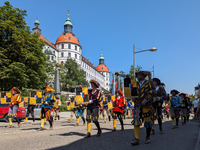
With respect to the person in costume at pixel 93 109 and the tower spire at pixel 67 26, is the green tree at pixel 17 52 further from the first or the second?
the tower spire at pixel 67 26

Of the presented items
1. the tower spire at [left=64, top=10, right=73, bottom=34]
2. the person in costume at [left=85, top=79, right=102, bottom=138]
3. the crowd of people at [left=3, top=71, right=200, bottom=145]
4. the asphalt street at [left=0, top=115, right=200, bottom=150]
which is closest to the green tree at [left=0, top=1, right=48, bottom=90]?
the crowd of people at [left=3, top=71, right=200, bottom=145]

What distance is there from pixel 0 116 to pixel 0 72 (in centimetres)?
983

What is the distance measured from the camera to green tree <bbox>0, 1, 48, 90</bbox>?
2484 cm

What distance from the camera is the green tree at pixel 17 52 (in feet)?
81.5

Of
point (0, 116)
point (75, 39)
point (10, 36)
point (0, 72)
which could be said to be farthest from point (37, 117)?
point (75, 39)

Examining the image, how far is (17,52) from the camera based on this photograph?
26.1 metres

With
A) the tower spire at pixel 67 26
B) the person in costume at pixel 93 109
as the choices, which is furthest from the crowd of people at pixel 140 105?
the tower spire at pixel 67 26

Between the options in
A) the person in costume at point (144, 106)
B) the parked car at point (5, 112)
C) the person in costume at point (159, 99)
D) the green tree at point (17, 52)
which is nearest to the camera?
the person in costume at point (144, 106)

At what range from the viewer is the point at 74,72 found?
77062mm

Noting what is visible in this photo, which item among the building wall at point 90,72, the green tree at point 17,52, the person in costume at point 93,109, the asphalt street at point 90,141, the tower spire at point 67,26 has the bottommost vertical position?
the asphalt street at point 90,141

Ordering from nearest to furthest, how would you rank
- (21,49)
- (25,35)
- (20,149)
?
(20,149) < (21,49) < (25,35)

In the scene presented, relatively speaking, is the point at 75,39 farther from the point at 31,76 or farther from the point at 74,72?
the point at 31,76

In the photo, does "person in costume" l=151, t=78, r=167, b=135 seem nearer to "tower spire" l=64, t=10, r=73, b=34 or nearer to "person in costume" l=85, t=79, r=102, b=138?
"person in costume" l=85, t=79, r=102, b=138

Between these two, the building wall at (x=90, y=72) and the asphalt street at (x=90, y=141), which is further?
the building wall at (x=90, y=72)
